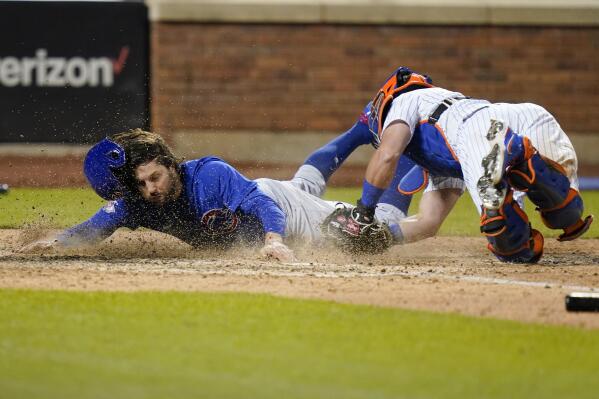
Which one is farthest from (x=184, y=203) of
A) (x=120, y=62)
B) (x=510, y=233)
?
(x=120, y=62)

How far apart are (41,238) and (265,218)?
2129 millimetres

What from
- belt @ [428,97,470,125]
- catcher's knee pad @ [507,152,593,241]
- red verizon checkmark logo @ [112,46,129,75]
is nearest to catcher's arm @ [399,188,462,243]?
belt @ [428,97,470,125]

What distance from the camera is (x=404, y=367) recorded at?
14.3 feet

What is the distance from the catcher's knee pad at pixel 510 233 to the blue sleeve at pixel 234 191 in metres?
1.27

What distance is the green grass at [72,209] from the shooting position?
9.72m

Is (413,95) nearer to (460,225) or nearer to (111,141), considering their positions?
(111,141)

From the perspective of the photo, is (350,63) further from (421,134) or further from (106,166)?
(106,166)

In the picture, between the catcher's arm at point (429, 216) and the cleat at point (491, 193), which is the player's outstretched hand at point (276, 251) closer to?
the cleat at point (491, 193)

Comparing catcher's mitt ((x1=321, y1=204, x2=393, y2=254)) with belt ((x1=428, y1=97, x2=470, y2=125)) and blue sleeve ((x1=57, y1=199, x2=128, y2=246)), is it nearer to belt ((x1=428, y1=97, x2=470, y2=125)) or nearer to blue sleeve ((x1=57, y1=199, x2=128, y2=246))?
belt ((x1=428, y1=97, x2=470, y2=125))

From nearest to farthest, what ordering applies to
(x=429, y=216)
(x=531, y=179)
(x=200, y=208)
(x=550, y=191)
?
1. (x=531, y=179)
2. (x=550, y=191)
3. (x=200, y=208)
4. (x=429, y=216)

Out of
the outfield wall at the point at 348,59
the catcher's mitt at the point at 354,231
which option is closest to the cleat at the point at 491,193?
the catcher's mitt at the point at 354,231

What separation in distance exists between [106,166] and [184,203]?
0.54 meters

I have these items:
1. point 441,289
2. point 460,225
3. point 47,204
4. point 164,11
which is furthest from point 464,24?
point 441,289

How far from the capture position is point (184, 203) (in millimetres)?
7121
